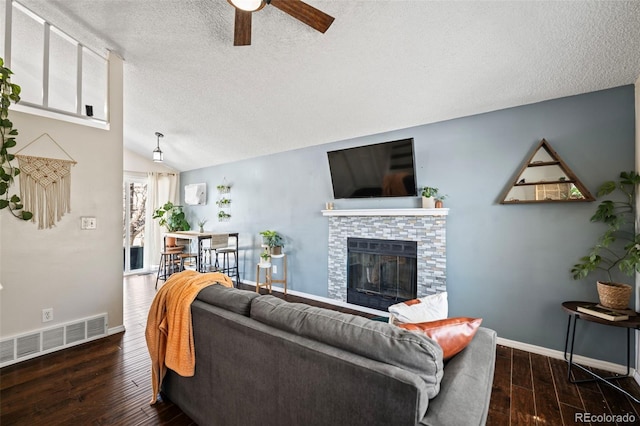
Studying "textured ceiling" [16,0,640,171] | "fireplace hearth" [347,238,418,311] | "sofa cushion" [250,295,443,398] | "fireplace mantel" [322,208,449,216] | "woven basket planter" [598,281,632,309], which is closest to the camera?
"sofa cushion" [250,295,443,398]

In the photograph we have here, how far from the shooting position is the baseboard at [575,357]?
2.26 meters

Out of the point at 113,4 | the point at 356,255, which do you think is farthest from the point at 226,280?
the point at 113,4

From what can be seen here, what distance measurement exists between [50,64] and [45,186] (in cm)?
184

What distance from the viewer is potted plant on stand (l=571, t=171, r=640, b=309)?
2.15 meters

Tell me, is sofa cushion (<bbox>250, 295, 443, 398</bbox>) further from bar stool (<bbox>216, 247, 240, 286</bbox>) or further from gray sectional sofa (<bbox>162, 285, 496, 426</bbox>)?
bar stool (<bbox>216, 247, 240, 286</bbox>)

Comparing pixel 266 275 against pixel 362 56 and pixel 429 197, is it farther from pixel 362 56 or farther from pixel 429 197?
pixel 362 56

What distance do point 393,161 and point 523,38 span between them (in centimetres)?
159

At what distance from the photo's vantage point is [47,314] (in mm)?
2549

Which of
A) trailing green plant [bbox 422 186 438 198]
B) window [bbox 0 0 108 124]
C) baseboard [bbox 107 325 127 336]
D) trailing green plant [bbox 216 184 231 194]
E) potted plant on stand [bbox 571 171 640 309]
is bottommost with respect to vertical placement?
baseboard [bbox 107 325 127 336]

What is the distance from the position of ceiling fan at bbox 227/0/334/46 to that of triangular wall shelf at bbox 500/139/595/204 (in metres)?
2.31

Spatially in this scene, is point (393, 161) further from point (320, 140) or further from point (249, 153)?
point (249, 153)

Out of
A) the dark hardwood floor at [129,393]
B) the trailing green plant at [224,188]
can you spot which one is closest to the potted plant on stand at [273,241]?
the trailing green plant at [224,188]

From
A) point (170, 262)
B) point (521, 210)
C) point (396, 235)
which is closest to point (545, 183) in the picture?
point (521, 210)

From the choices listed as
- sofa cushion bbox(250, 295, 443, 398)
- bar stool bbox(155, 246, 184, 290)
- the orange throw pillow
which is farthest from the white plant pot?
bar stool bbox(155, 246, 184, 290)
